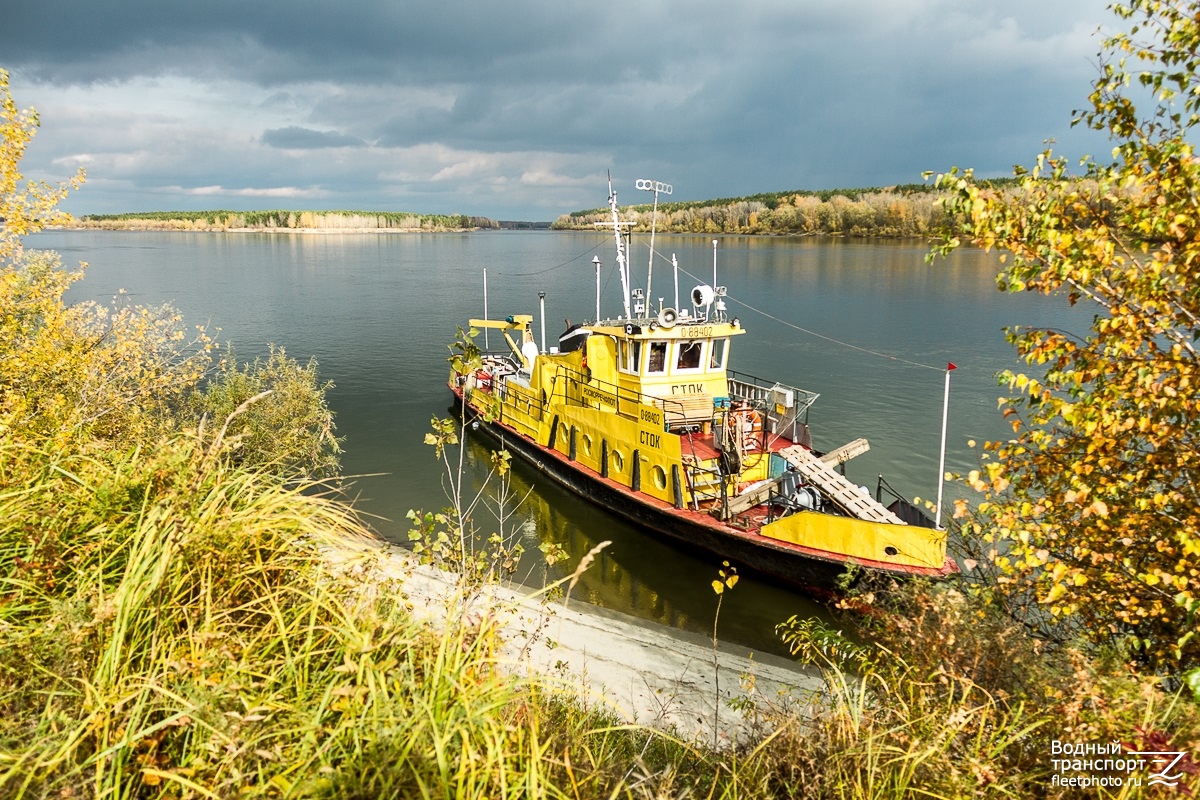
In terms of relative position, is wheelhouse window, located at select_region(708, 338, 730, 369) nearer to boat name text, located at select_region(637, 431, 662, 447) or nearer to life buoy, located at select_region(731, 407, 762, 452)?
life buoy, located at select_region(731, 407, 762, 452)

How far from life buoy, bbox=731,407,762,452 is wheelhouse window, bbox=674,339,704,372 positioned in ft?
5.26

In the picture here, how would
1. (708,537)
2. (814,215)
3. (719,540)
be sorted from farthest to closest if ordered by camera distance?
A: (814,215) → (708,537) → (719,540)

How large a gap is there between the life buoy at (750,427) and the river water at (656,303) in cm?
298

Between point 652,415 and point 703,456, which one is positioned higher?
point 652,415

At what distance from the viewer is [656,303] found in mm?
44062

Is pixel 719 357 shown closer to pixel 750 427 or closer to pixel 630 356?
pixel 750 427

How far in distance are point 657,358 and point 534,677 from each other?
1277cm

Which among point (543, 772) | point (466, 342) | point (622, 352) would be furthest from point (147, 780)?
point (622, 352)

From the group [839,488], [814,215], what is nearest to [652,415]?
[839,488]

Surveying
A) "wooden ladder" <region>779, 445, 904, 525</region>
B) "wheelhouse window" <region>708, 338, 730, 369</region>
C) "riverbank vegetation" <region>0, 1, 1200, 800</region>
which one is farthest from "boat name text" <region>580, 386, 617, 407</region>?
→ "riverbank vegetation" <region>0, 1, 1200, 800</region>

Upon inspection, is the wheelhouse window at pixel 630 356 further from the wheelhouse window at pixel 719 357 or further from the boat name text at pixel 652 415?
the wheelhouse window at pixel 719 357

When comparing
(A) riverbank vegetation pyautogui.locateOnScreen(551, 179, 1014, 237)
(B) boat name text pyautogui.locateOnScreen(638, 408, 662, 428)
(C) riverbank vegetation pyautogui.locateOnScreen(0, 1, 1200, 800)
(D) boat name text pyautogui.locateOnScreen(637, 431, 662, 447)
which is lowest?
(D) boat name text pyautogui.locateOnScreen(637, 431, 662, 447)

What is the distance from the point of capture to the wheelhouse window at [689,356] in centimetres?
1585

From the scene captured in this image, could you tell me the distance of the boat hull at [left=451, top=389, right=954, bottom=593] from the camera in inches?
465
